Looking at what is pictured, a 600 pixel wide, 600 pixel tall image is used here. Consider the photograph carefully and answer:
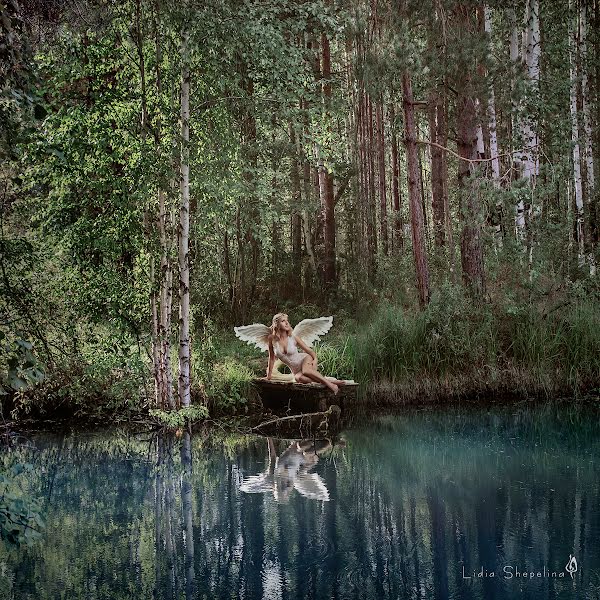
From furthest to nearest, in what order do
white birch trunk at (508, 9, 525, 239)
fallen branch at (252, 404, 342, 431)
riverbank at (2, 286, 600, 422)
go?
white birch trunk at (508, 9, 525, 239), riverbank at (2, 286, 600, 422), fallen branch at (252, 404, 342, 431)

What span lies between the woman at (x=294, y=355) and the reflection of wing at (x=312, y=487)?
294cm

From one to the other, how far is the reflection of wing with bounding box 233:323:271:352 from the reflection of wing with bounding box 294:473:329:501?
3465mm

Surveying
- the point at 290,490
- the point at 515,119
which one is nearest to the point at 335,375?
the point at 290,490

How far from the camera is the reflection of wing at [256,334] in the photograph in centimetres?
1188

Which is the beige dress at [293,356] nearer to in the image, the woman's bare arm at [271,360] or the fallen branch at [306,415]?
the woman's bare arm at [271,360]

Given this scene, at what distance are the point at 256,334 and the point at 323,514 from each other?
16.1 ft

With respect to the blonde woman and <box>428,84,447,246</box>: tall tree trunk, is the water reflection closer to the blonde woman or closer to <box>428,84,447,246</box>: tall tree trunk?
the blonde woman

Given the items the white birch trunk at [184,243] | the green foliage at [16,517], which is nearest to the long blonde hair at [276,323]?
the white birch trunk at [184,243]

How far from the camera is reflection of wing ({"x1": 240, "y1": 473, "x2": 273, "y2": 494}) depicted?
834 cm

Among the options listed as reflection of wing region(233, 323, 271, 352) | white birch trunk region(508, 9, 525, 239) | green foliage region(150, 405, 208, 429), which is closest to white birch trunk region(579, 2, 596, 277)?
white birch trunk region(508, 9, 525, 239)

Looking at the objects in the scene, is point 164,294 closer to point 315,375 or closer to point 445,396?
point 315,375

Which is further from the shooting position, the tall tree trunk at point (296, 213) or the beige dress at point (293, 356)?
the tall tree trunk at point (296, 213)

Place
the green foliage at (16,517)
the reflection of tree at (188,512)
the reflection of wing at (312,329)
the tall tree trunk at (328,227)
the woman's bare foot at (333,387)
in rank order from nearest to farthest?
the green foliage at (16,517)
the reflection of tree at (188,512)
the woman's bare foot at (333,387)
the reflection of wing at (312,329)
the tall tree trunk at (328,227)

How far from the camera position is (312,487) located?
838 centimetres
